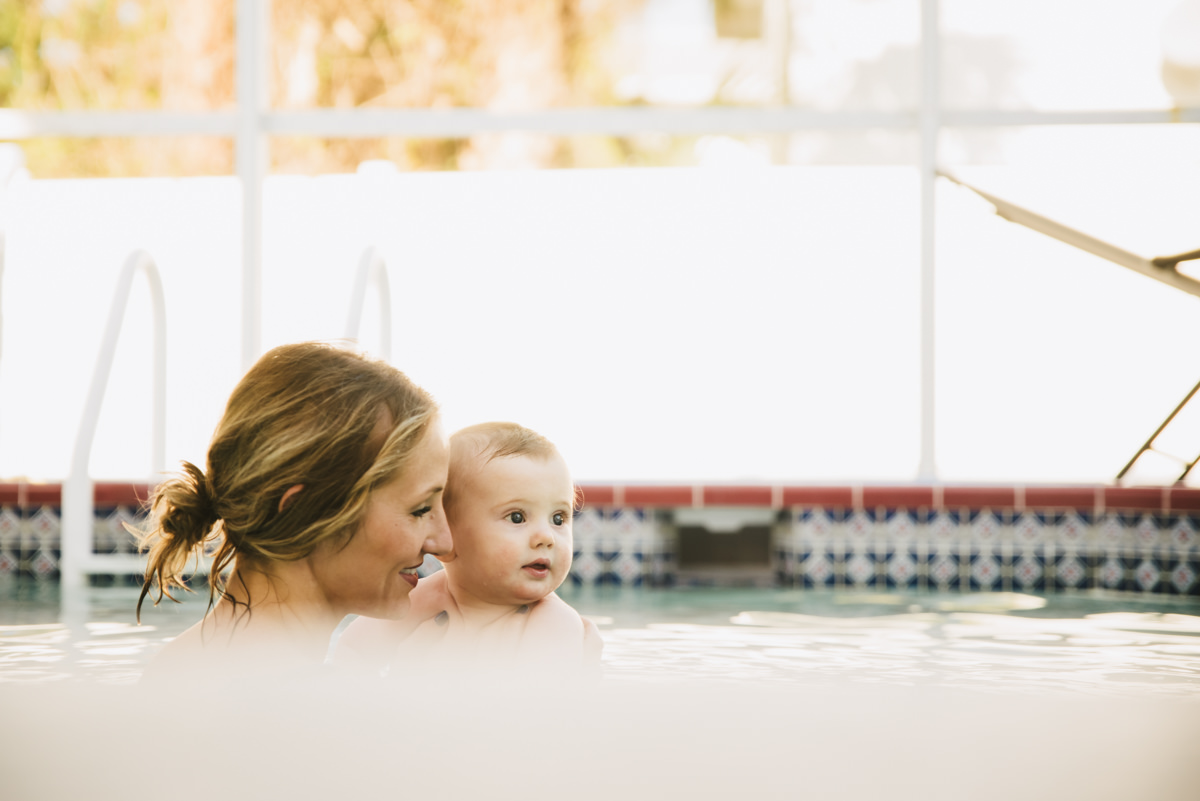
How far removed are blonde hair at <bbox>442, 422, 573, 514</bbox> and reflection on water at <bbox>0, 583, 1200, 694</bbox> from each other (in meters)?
0.40

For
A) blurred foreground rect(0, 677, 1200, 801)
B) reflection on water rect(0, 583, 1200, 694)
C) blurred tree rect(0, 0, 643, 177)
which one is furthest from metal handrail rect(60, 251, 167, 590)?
blurred tree rect(0, 0, 643, 177)

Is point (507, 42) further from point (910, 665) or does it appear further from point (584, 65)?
point (910, 665)

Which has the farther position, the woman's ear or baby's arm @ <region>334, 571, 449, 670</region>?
baby's arm @ <region>334, 571, 449, 670</region>

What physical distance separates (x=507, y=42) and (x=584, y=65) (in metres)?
0.76

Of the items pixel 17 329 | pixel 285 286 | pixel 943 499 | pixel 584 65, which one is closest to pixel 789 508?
pixel 943 499

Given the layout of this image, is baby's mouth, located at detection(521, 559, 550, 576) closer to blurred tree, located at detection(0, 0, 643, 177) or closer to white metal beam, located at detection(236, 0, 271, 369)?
white metal beam, located at detection(236, 0, 271, 369)

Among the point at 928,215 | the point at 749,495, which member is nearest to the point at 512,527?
the point at 749,495

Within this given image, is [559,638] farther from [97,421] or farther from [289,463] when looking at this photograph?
[97,421]

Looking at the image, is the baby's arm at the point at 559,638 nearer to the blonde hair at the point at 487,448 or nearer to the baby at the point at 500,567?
the baby at the point at 500,567

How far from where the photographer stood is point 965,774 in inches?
25.0

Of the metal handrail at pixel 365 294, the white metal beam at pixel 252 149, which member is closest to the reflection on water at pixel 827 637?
the metal handrail at pixel 365 294

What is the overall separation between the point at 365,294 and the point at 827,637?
1.57 metres

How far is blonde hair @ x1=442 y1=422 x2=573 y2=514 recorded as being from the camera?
5.59 feet

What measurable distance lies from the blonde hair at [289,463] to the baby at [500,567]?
0.25 metres
